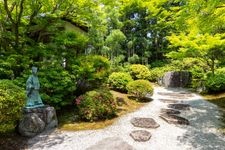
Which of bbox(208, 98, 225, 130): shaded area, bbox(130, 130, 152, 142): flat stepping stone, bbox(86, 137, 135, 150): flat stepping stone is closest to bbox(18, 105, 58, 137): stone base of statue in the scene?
bbox(86, 137, 135, 150): flat stepping stone

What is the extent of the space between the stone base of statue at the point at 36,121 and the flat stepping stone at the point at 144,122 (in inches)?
119

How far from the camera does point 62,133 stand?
347 inches

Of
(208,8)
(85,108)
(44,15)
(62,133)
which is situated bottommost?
(62,133)

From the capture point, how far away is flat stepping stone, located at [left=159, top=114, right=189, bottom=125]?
399 inches

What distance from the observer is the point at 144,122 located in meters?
9.93

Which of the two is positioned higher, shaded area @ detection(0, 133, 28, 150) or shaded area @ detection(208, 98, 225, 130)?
shaded area @ detection(208, 98, 225, 130)

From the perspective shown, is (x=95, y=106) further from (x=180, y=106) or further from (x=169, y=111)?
(x=180, y=106)

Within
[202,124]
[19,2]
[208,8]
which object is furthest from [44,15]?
[202,124]

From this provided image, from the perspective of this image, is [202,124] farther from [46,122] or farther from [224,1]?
[46,122]

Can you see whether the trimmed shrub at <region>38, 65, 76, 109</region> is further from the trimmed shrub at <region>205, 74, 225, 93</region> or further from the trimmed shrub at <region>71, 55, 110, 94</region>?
the trimmed shrub at <region>205, 74, 225, 93</region>

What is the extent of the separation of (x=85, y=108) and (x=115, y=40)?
44.4ft

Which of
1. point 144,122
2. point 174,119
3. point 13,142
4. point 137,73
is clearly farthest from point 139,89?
point 13,142

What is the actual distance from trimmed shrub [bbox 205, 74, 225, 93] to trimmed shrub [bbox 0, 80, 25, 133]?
1210cm

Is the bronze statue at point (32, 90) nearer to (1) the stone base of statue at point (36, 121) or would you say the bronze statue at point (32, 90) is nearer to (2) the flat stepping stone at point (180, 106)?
(1) the stone base of statue at point (36, 121)
